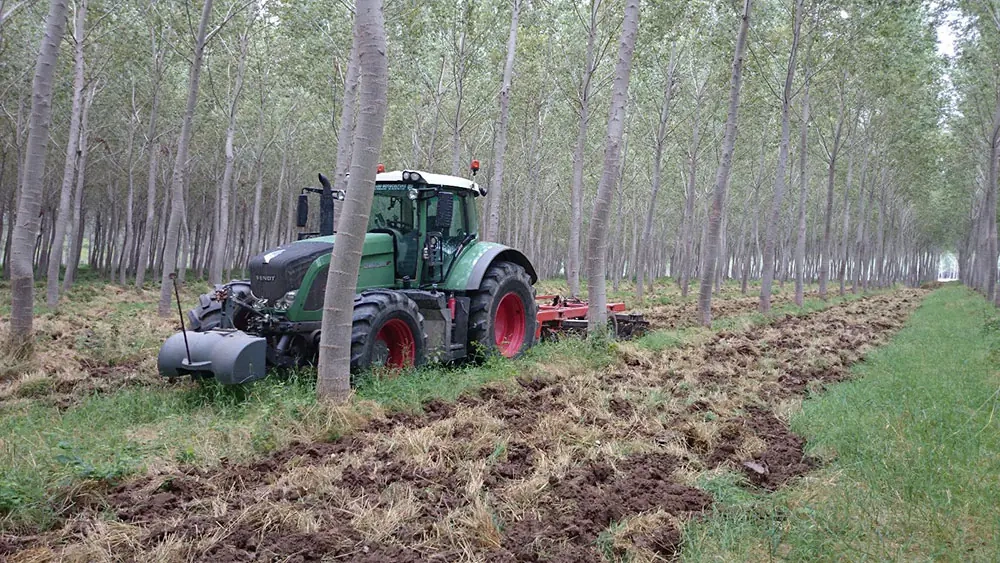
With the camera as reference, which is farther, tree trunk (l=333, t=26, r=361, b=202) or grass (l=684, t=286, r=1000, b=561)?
tree trunk (l=333, t=26, r=361, b=202)

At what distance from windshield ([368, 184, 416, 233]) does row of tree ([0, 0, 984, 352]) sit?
3.62m

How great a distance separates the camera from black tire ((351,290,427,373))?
653cm

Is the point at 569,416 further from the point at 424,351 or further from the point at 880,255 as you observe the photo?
the point at 880,255

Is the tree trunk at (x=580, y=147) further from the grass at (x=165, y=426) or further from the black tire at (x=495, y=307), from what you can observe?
the grass at (x=165, y=426)

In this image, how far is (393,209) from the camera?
8328mm

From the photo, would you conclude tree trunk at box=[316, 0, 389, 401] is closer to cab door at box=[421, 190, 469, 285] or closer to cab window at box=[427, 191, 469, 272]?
cab door at box=[421, 190, 469, 285]

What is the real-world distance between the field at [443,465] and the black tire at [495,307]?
362 mm

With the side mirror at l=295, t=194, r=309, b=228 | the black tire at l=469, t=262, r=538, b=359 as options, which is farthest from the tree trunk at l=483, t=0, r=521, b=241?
the side mirror at l=295, t=194, r=309, b=228

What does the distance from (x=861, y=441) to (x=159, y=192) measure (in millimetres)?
33955

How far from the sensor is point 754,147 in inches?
1193

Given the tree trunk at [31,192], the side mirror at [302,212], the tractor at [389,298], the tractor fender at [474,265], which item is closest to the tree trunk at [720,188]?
the tractor at [389,298]

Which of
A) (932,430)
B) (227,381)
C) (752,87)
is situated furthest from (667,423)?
(752,87)

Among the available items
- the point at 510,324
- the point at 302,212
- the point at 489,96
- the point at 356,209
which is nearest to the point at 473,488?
the point at 356,209

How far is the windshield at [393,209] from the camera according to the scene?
8.21 metres
